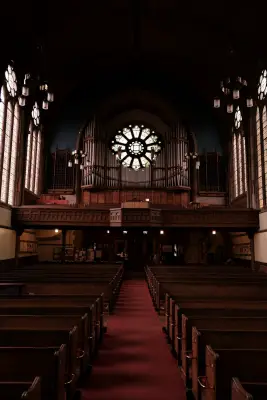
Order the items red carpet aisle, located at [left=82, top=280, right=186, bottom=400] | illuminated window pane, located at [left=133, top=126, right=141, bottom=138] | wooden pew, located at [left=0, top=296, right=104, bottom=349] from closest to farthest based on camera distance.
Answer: red carpet aisle, located at [left=82, top=280, right=186, bottom=400] < wooden pew, located at [left=0, top=296, right=104, bottom=349] < illuminated window pane, located at [left=133, top=126, right=141, bottom=138]

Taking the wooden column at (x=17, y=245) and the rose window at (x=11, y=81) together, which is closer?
the rose window at (x=11, y=81)

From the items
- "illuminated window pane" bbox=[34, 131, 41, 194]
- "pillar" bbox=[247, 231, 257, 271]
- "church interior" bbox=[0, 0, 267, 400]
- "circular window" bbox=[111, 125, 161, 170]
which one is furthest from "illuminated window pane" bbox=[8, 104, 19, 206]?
"pillar" bbox=[247, 231, 257, 271]

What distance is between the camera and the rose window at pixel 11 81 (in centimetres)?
1692

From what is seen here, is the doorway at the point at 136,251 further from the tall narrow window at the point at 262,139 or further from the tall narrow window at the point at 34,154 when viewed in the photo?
the tall narrow window at the point at 262,139

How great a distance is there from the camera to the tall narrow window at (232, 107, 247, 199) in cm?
2016

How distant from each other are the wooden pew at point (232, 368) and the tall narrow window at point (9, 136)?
1490 centimetres

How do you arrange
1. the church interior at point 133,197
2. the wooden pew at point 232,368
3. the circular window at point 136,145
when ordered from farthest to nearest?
the circular window at point 136,145
the church interior at point 133,197
the wooden pew at point 232,368

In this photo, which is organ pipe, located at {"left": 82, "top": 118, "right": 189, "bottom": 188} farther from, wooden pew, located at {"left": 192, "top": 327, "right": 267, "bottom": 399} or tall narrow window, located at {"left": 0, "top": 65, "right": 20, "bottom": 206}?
wooden pew, located at {"left": 192, "top": 327, "right": 267, "bottom": 399}

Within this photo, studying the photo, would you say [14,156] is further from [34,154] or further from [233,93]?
[233,93]

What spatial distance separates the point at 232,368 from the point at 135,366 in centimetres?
264

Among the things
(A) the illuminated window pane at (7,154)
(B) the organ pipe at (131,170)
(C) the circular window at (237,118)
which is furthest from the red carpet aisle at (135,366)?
(C) the circular window at (237,118)

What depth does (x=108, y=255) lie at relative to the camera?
22688 mm

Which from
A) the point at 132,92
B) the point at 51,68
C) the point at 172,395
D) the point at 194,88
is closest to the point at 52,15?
the point at 51,68

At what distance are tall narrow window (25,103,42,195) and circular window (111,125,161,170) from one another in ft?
17.5
